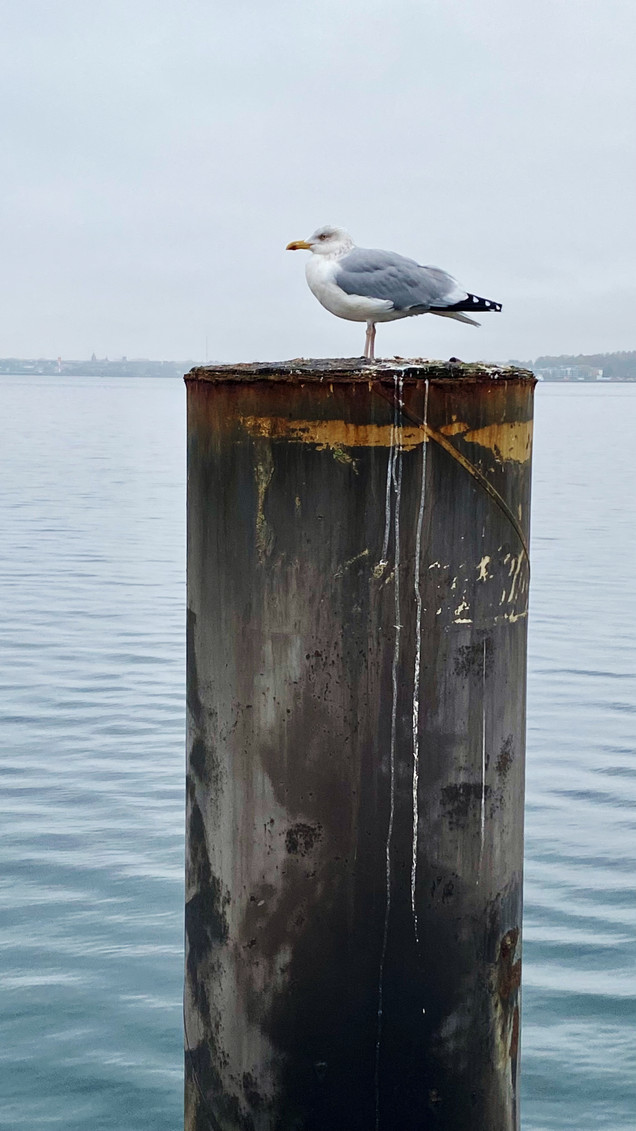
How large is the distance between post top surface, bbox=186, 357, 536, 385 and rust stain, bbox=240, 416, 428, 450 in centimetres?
12

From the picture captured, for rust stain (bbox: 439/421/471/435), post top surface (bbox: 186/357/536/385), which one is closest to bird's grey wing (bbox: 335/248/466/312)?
post top surface (bbox: 186/357/536/385)

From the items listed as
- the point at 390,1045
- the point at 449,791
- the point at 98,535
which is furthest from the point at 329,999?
the point at 98,535

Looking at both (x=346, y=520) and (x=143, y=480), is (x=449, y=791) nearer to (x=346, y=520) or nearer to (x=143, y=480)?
(x=346, y=520)

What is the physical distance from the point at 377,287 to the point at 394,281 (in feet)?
0.32

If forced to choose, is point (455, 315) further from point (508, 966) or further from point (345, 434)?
point (508, 966)

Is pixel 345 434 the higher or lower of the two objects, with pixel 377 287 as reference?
lower

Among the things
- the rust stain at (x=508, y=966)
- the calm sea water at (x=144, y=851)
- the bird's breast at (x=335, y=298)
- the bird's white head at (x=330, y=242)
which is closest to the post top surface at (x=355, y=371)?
the bird's breast at (x=335, y=298)

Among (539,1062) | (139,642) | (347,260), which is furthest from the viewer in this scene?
(139,642)

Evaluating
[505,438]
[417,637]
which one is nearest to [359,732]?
[417,637]

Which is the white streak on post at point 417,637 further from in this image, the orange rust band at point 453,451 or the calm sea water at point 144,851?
the calm sea water at point 144,851

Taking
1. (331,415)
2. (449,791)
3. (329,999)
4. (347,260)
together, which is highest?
(347,260)

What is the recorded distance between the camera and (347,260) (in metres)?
5.46

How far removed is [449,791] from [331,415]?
1065 millimetres

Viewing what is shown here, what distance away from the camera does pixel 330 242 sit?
5.63 m
